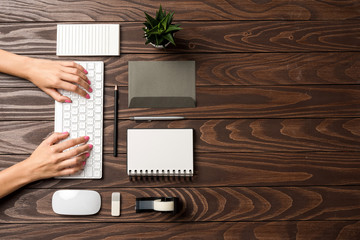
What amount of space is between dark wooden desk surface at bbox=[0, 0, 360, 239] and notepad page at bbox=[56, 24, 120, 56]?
0.03 meters

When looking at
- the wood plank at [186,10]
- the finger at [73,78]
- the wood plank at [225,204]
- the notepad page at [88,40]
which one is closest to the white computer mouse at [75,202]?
the wood plank at [225,204]

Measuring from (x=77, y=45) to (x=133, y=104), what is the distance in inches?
12.3

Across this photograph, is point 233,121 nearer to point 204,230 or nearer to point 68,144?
point 204,230

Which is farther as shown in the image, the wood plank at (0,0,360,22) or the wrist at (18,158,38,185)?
the wood plank at (0,0,360,22)

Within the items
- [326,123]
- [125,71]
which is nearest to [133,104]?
[125,71]

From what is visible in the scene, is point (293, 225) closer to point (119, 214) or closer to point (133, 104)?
point (119, 214)

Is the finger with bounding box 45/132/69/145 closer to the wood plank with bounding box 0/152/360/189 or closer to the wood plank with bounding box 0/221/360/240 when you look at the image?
the wood plank with bounding box 0/152/360/189

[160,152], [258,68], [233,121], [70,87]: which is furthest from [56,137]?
[258,68]

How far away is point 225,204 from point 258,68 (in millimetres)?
529

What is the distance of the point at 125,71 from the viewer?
1.22m

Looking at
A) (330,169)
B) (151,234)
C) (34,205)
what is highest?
(330,169)

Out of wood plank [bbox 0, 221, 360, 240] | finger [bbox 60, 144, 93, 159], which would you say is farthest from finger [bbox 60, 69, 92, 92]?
wood plank [bbox 0, 221, 360, 240]

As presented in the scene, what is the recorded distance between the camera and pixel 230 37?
4.05 feet

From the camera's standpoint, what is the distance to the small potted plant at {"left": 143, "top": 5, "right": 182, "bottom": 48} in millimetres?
1110
